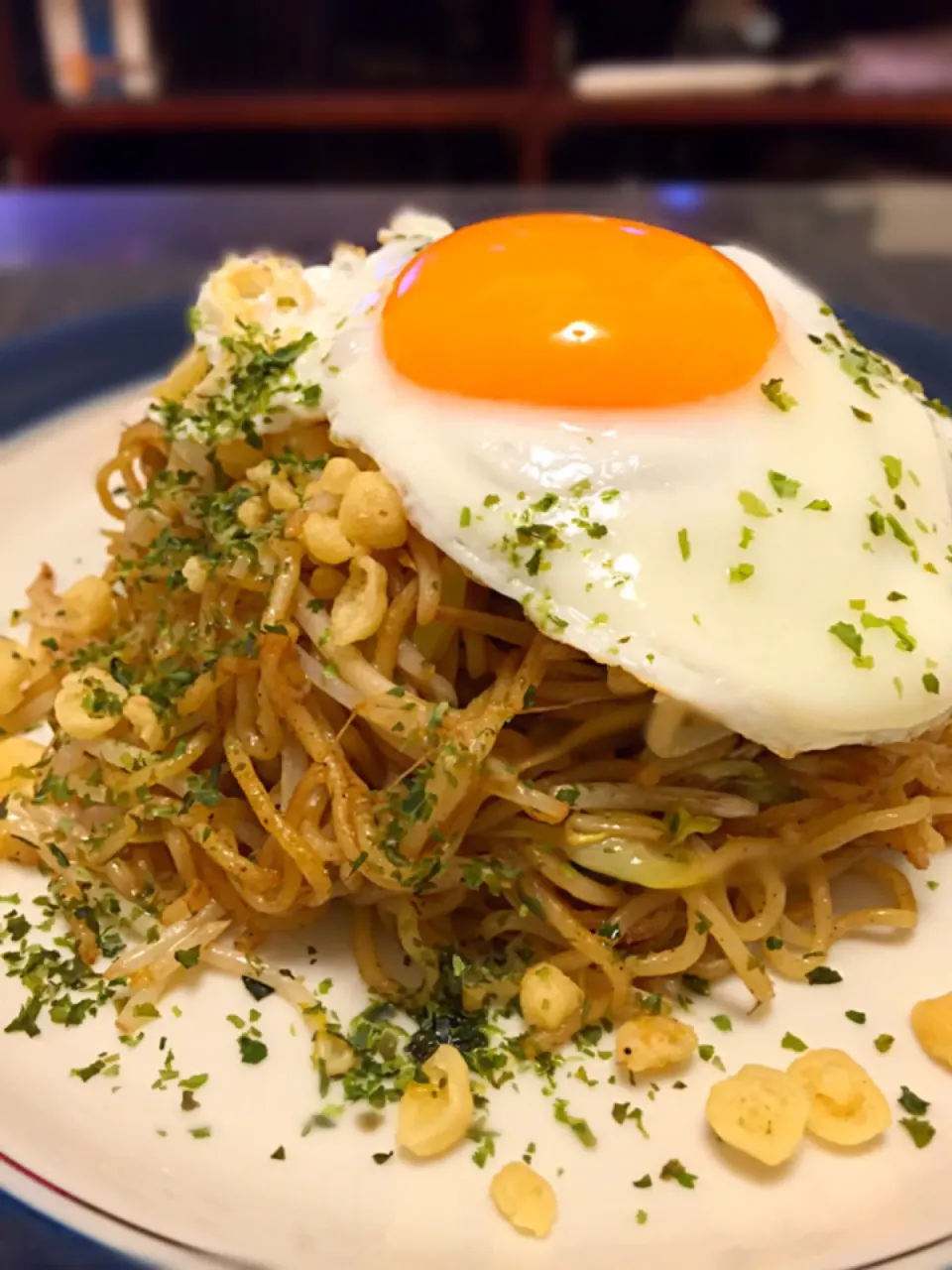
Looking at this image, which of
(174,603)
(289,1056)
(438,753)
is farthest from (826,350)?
(289,1056)

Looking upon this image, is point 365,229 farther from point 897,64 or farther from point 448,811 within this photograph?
point 448,811

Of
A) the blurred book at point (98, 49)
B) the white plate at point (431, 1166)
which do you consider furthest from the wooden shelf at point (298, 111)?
the white plate at point (431, 1166)

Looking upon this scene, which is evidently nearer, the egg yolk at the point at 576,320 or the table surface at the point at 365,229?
the egg yolk at the point at 576,320

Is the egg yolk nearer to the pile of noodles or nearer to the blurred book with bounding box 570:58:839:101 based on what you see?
the pile of noodles

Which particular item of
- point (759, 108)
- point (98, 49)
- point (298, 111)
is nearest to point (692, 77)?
point (759, 108)

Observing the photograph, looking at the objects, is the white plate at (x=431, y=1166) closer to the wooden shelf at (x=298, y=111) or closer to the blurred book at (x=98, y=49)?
the wooden shelf at (x=298, y=111)

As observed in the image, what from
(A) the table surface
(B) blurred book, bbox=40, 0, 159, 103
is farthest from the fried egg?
(B) blurred book, bbox=40, 0, 159, 103
